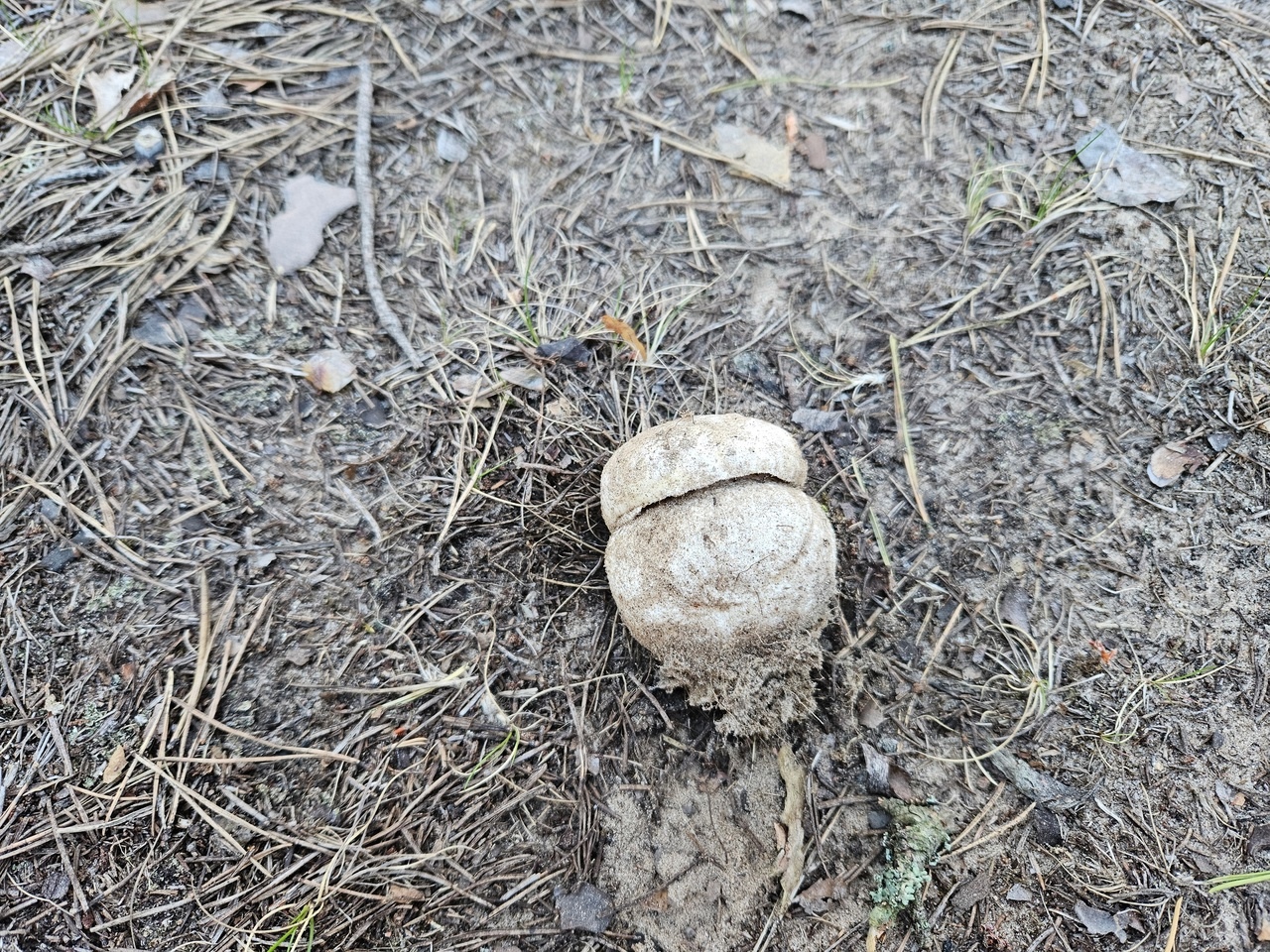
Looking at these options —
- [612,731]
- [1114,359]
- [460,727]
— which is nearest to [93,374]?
[460,727]

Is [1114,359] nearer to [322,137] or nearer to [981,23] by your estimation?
[981,23]

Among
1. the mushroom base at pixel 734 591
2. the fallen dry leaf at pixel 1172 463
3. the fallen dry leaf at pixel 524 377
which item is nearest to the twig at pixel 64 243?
the fallen dry leaf at pixel 524 377

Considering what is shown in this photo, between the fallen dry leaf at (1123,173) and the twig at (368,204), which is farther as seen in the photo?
the fallen dry leaf at (1123,173)

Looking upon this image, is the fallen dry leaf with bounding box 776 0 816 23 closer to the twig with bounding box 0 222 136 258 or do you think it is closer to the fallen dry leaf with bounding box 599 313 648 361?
the fallen dry leaf with bounding box 599 313 648 361

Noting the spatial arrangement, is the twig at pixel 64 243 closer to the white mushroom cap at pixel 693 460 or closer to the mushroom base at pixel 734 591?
the white mushroom cap at pixel 693 460

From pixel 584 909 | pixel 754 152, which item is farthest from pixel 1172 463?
pixel 584 909

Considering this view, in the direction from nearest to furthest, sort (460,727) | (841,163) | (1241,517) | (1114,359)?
1. (460,727)
2. (1241,517)
3. (1114,359)
4. (841,163)
